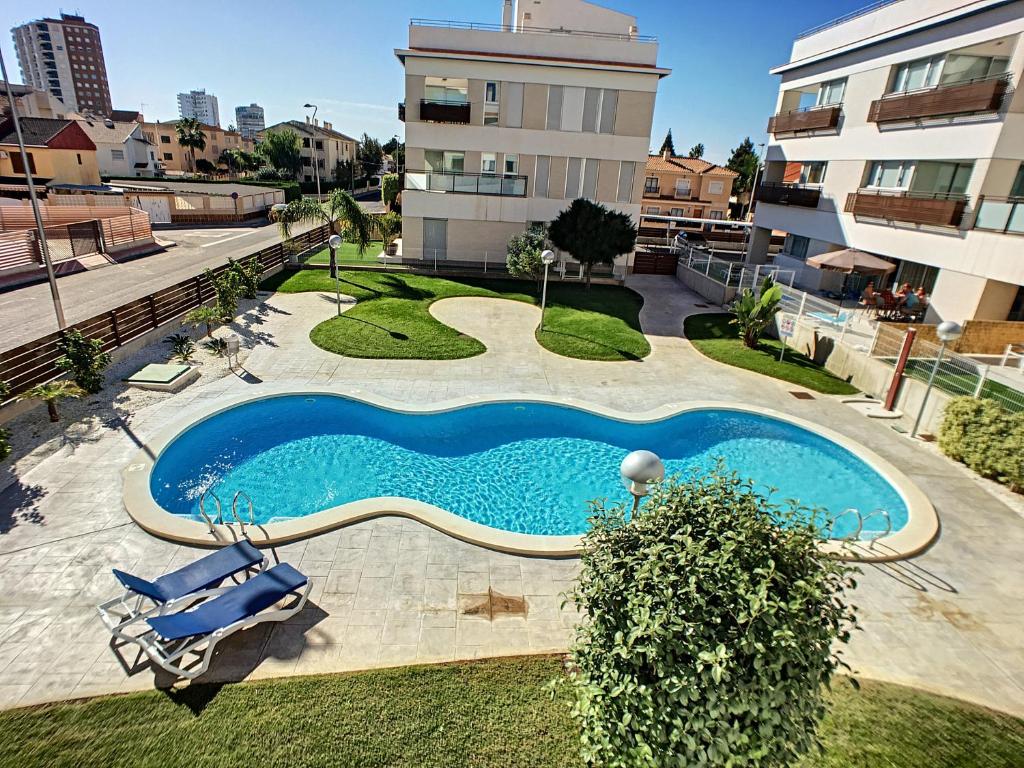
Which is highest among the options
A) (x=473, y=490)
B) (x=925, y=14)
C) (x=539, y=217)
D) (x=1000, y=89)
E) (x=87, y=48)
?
(x=87, y=48)

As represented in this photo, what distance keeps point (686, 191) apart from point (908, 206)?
37290 mm

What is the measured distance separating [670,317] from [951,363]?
1175 cm

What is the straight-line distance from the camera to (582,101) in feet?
94.5

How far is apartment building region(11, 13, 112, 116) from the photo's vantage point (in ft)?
575

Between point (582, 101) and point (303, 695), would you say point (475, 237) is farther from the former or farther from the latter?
point (303, 695)

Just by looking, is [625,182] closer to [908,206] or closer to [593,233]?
[593,233]

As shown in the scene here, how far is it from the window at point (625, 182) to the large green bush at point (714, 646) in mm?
28484

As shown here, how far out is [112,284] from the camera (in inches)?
990

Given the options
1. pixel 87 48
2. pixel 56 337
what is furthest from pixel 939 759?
pixel 87 48

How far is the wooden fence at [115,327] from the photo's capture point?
1243 centimetres

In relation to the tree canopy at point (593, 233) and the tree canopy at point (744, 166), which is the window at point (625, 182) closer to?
the tree canopy at point (593, 233)

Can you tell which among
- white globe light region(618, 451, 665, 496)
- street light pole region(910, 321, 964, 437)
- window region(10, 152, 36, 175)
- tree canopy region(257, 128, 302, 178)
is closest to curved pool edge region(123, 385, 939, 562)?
white globe light region(618, 451, 665, 496)

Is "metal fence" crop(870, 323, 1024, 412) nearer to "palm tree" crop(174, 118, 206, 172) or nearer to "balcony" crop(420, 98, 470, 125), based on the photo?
"balcony" crop(420, 98, 470, 125)

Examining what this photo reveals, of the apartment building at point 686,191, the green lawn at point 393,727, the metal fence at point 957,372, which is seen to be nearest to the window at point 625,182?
the metal fence at point 957,372
